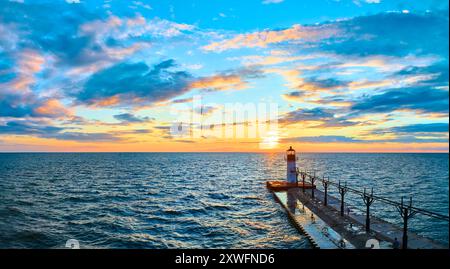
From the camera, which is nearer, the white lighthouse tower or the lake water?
the lake water

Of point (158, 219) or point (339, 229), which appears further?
point (158, 219)

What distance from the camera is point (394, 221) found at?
4700 centimetres

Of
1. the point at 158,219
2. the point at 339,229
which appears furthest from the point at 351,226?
the point at 158,219

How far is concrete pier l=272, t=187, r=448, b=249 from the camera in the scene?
2745 centimetres

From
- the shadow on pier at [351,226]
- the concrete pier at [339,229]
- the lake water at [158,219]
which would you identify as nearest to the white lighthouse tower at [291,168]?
the lake water at [158,219]

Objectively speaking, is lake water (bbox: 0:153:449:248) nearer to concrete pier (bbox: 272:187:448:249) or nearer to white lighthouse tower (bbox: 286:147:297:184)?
concrete pier (bbox: 272:187:448:249)

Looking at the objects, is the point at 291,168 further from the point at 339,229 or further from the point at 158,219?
the point at 339,229

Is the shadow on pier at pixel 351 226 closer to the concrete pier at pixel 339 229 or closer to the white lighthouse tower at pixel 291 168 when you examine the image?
the concrete pier at pixel 339 229

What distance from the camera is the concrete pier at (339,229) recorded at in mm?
27445

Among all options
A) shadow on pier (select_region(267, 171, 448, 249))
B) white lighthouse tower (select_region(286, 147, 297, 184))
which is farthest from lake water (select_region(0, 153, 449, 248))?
white lighthouse tower (select_region(286, 147, 297, 184))

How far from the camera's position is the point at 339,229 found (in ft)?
109
